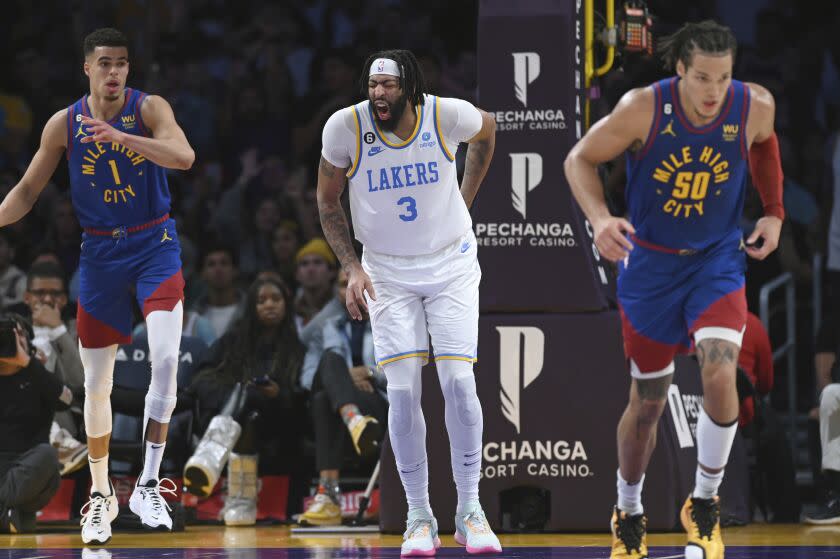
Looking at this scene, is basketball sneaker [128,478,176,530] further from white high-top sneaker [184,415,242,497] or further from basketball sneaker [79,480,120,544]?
white high-top sneaker [184,415,242,497]

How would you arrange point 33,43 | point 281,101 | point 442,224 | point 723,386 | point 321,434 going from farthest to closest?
point 33,43
point 281,101
point 321,434
point 442,224
point 723,386

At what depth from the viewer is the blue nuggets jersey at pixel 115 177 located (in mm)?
6992

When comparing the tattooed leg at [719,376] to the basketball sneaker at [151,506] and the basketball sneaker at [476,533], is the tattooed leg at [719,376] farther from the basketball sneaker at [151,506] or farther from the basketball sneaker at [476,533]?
the basketball sneaker at [151,506]

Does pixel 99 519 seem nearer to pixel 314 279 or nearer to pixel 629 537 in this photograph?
pixel 629 537

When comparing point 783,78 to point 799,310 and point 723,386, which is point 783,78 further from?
point 723,386

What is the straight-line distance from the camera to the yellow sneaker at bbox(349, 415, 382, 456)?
834 centimetres

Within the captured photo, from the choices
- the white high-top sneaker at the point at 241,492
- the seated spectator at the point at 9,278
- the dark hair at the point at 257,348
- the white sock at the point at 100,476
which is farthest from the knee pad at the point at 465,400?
the seated spectator at the point at 9,278

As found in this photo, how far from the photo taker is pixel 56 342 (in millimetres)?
9078

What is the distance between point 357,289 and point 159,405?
1598mm

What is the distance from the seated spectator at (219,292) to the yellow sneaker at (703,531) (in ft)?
17.1

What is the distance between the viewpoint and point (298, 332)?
9.43m

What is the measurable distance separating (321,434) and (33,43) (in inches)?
242

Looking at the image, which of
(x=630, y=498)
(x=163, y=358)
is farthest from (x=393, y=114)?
(x=630, y=498)

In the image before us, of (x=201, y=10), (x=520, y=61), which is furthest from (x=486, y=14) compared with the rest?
(x=201, y=10)
